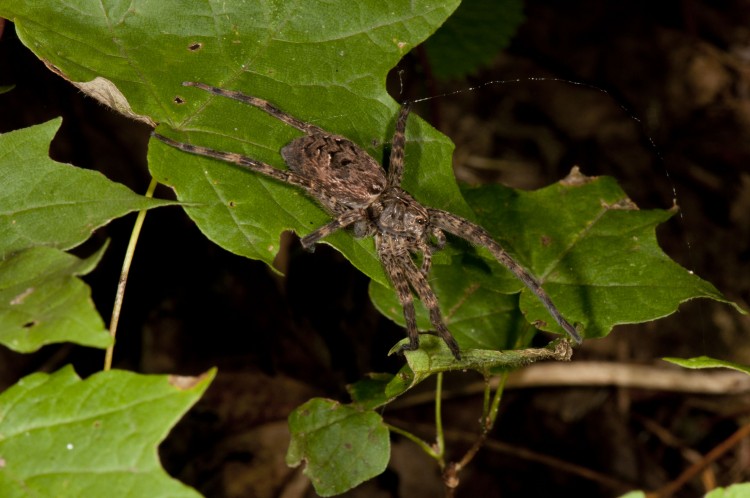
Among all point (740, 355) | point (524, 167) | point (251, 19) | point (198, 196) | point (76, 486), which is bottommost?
point (740, 355)

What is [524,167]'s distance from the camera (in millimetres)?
6926

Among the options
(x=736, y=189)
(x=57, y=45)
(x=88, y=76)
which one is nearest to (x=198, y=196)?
(x=88, y=76)

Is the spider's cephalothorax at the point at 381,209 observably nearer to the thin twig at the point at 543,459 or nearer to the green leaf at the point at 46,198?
the green leaf at the point at 46,198

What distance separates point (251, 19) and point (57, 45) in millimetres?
826

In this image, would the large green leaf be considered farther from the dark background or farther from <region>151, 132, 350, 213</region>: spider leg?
the dark background

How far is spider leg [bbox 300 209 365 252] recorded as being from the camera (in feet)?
10.4

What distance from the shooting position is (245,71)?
10.6 feet

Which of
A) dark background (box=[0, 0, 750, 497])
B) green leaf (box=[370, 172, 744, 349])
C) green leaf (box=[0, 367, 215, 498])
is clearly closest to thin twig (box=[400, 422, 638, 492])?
dark background (box=[0, 0, 750, 497])

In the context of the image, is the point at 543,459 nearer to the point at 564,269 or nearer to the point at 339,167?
the point at 564,269

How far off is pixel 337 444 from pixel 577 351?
3.08 m

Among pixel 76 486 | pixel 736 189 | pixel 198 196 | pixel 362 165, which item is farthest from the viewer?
pixel 736 189

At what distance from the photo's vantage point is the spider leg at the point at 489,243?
10.5ft

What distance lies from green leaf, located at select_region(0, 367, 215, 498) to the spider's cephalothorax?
1151mm

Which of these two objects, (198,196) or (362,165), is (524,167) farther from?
(198,196)
